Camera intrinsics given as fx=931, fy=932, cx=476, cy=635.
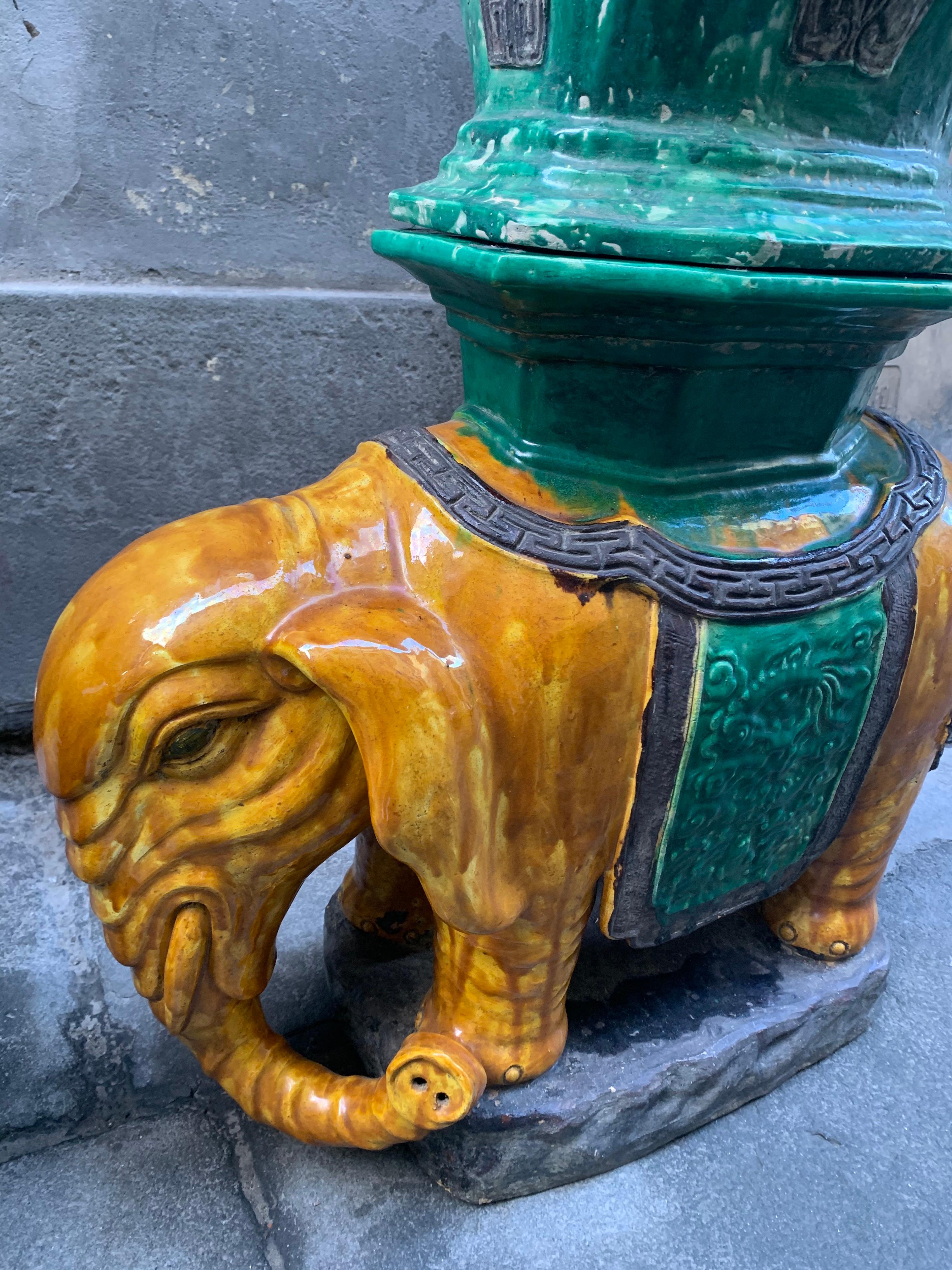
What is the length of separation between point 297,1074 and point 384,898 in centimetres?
24

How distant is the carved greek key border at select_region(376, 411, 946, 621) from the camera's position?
0.78 metres

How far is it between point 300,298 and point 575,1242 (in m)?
1.38

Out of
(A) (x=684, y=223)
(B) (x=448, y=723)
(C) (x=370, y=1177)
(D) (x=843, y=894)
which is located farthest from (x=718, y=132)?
(C) (x=370, y=1177)

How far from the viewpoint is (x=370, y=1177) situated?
1.01m

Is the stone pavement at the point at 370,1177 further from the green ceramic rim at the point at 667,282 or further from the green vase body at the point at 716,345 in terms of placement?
the green ceramic rim at the point at 667,282

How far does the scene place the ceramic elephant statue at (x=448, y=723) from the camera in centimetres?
74

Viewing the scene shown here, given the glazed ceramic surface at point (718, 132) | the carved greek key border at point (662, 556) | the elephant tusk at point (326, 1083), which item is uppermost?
the glazed ceramic surface at point (718, 132)

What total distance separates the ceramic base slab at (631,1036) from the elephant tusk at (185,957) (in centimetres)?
27

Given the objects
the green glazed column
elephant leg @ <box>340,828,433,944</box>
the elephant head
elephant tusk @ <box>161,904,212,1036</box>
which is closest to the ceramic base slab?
elephant leg @ <box>340,828,433,944</box>

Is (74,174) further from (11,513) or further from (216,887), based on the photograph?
(216,887)

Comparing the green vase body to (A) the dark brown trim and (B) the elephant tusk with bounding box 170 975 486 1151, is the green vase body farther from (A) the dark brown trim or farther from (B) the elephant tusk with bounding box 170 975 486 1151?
(B) the elephant tusk with bounding box 170 975 486 1151

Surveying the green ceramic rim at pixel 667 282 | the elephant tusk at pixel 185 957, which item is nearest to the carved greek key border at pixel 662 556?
the green ceramic rim at pixel 667 282

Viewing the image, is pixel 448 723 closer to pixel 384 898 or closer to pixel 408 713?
pixel 408 713

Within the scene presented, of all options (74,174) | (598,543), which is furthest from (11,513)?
(598,543)
